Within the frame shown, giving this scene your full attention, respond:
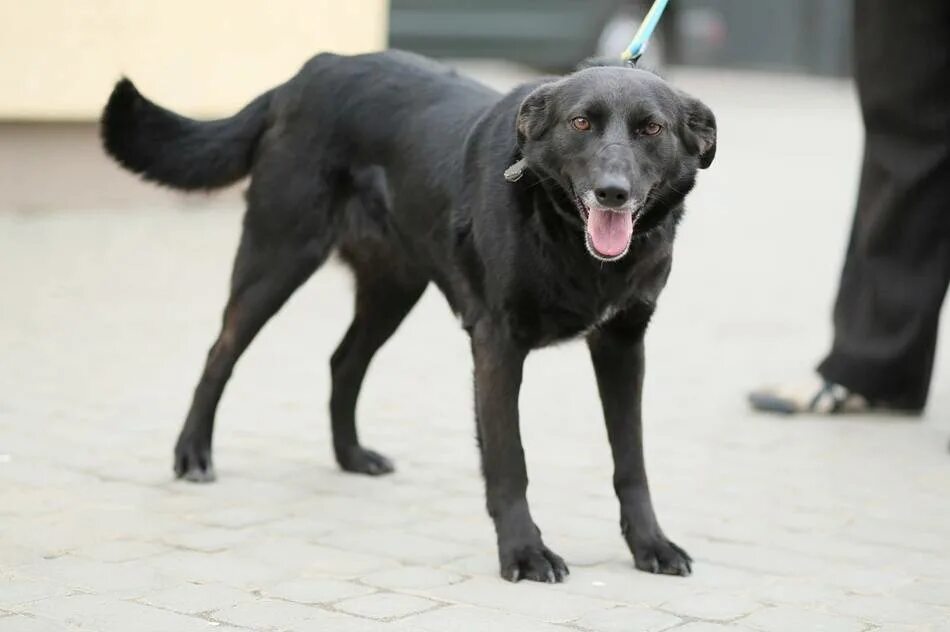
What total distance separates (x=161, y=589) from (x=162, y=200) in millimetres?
6068

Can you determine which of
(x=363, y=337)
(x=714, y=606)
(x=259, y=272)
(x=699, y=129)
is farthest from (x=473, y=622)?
(x=363, y=337)

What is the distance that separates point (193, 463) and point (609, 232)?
1.64 m

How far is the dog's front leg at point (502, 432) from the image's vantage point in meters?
3.94

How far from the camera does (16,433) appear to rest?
5.09 m

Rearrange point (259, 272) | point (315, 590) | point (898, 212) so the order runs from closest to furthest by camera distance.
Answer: point (315, 590) → point (259, 272) → point (898, 212)

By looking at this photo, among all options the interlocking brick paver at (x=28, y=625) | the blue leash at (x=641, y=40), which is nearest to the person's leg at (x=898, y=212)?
the blue leash at (x=641, y=40)

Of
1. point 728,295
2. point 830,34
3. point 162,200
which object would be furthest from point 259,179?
point 830,34

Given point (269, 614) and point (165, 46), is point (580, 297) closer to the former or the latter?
point (269, 614)

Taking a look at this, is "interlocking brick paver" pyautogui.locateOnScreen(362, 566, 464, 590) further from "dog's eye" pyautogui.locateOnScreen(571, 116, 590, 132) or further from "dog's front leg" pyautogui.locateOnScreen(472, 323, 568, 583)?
"dog's eye" pyautogui.locateOnScreen(571, 116, 590, 132)

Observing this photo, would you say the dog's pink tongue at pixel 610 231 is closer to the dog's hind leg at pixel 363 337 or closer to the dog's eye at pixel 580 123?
the dog's eye at pixel 580 123

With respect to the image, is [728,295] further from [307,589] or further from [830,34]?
[830,34]

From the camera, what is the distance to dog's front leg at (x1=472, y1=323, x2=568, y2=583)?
3.94 metres

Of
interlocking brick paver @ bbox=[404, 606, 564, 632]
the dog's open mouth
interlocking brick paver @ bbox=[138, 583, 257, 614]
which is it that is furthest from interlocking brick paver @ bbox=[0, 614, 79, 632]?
the dog's open mouth

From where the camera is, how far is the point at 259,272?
4758 millimetres
